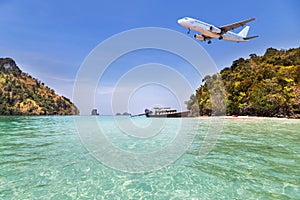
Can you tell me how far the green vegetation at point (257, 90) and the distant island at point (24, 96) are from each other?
7721 centimetres

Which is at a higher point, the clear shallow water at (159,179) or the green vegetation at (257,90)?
the green vegetation at (257,90)

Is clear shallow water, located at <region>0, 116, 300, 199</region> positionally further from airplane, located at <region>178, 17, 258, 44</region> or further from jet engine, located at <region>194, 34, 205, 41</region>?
jet engine, located at <region>194, 34, 205, 41</region>

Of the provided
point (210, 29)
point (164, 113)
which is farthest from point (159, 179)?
point (164, 113)

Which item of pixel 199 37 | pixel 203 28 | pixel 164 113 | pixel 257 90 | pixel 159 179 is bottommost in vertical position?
pixel 159 179

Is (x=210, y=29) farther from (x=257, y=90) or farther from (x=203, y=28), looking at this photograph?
(x=257, y=90)

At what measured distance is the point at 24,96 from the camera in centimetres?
12262

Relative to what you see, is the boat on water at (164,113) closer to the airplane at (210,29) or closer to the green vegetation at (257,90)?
the green vegetation at (257,90)

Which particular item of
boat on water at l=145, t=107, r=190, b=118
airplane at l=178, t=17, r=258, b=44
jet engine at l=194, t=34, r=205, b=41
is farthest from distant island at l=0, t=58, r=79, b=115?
airplane at l=178, t=17, r=258, b=44

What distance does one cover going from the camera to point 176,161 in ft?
29.3

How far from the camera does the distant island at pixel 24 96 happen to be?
113688 mm

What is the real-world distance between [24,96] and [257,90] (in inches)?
5078

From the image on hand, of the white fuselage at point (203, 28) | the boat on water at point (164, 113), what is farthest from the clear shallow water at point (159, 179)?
the boat on water at point (164, 113)

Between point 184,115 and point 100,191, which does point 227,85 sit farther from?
point 100,191

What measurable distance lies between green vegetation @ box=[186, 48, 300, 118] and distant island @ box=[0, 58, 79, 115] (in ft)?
253
